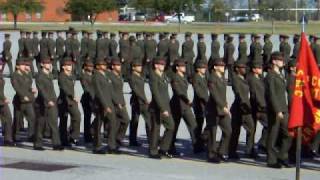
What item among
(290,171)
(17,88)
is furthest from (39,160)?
(290,171)

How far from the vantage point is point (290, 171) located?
1155 cm

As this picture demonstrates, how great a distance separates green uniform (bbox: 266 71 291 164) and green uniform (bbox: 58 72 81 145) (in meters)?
3.44

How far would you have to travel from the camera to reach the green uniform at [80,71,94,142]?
13.8m

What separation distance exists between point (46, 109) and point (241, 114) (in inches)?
126

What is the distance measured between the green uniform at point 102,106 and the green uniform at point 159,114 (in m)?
0.68

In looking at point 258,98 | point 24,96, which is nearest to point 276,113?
point 258,98

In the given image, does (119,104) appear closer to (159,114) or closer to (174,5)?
(159,114)

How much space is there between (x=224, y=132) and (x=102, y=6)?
153 feet

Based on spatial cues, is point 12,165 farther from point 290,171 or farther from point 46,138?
point 290,171

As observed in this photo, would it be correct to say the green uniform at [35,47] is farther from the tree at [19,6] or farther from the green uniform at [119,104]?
the tree at [19,6]

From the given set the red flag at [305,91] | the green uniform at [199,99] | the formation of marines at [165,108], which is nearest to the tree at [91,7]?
the formation of marines at [165,108]

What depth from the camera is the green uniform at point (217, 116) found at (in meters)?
12.2

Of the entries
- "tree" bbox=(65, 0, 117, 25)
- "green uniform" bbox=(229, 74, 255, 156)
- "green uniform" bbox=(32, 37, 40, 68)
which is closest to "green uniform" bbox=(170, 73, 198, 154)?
"green uniform" bbox=(229, 74, 255, 156)

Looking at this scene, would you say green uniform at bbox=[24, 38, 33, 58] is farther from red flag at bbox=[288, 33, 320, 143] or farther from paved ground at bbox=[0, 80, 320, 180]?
red flag at bbox=[288, 33, 320, 143]
